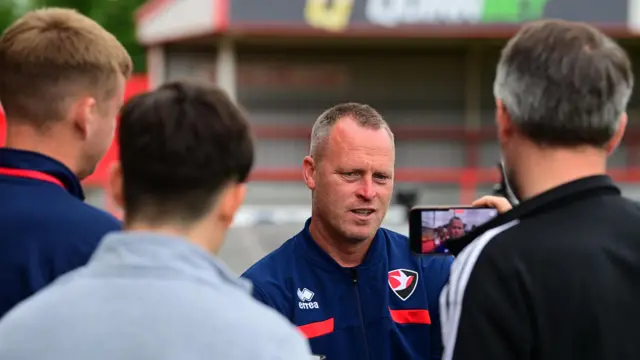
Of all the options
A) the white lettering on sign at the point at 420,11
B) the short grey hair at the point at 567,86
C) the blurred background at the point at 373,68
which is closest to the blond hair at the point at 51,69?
the short grey hair at the point at 567,86

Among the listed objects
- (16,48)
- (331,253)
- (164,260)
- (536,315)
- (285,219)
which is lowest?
(285,219)

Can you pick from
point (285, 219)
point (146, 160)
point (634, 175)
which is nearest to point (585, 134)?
point (146, 160)

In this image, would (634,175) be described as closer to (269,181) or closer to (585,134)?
(269,181)

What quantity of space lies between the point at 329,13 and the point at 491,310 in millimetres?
17720

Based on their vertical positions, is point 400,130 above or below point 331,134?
below

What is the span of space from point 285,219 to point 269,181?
2899 mm

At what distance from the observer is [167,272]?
1.62 metres

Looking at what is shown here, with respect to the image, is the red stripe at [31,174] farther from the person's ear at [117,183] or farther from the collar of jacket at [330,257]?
the collar of jacket at [330,257]

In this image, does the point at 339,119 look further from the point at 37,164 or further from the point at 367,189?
the point at 37,164

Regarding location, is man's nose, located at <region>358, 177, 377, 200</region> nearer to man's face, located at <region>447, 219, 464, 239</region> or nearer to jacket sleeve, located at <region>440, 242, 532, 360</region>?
man's face, located at <region>447, 219, 464, 239</region>

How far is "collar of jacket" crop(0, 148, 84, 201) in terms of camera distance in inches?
90.4

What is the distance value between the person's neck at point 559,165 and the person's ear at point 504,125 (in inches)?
2.5

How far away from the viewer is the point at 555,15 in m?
19.3

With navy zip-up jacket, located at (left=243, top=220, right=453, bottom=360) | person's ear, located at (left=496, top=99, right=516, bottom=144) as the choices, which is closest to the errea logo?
navy zip-up jacket, located at (left=243, top=220, right=453, bottom=360)
